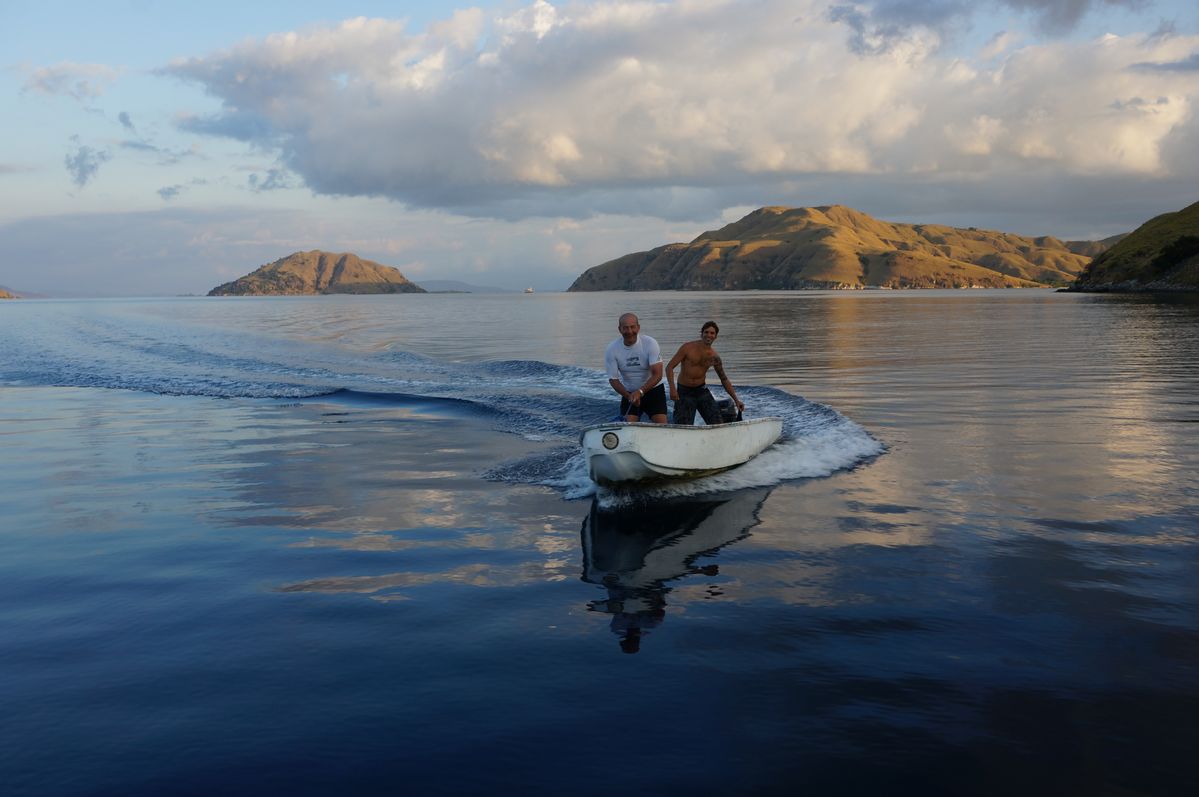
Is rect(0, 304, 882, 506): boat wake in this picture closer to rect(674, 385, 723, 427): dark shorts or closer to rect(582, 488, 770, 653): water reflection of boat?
rect(582, 488, 770, 653): water reflection of boat

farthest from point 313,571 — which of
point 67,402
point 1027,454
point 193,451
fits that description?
point 67,402

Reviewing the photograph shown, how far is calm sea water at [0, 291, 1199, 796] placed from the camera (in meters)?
5.76

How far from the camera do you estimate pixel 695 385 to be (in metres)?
15.9

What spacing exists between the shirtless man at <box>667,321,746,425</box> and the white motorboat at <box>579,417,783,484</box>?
1358 mm

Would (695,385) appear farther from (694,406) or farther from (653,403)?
(653,403)

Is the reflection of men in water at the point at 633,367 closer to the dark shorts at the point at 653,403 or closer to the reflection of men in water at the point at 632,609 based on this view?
the dark shorts at the point at 653,403

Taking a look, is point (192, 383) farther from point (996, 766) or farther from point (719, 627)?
point (996, 766)

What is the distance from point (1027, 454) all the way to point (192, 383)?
2659 cm

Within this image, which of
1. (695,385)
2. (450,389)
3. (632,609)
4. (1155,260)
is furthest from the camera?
(1155,260)

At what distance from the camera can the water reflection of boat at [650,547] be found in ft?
28.1

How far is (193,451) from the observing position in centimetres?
1722

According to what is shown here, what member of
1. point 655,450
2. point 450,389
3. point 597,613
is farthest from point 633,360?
point 450,389

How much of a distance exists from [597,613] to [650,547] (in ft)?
8.28

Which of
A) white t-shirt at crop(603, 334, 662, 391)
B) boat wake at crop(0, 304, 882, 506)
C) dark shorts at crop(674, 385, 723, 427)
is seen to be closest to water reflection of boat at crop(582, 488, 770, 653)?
boat wake at crop(0, 304, 882, 506)
